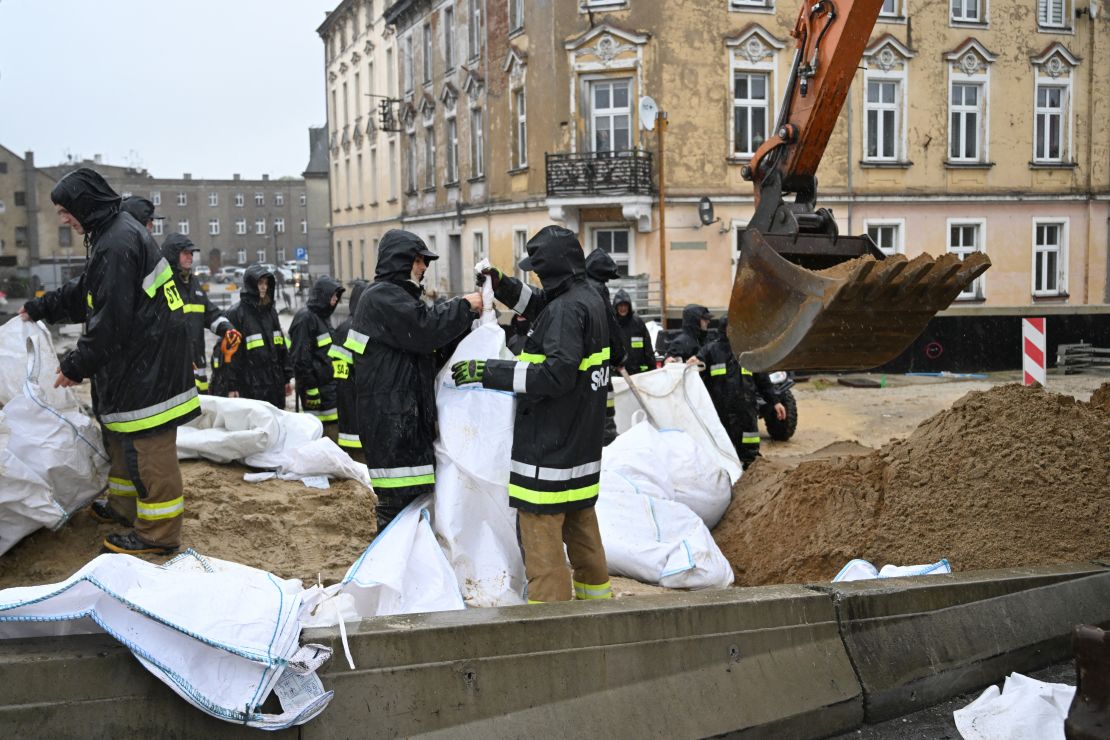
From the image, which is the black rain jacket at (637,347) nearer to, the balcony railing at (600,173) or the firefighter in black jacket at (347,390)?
the firefighter in black jacket at (347,390)

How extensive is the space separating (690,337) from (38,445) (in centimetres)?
598

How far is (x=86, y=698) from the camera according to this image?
303cm

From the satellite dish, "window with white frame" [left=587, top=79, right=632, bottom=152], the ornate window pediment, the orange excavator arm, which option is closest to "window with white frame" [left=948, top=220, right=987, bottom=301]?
the ornate window pediment

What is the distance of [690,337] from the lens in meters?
9.92

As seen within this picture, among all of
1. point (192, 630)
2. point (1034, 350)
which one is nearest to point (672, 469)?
point (192, 630)

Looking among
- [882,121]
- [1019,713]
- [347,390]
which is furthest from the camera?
[882,121]

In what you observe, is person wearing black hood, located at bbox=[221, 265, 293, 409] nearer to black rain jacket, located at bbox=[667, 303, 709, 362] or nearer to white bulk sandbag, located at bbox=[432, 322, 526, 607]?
black rain jacket, located at bbox=[667, 303, 709, 362]

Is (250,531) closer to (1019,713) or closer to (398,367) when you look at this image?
(398,367)

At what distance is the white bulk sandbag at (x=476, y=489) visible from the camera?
490 cm

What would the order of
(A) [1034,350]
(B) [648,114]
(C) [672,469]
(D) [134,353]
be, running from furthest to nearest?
(B) [648,114]
(A) [1034,350]
(C) [672,469]
(D) [134,353]

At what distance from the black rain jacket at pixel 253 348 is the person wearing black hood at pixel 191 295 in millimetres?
206

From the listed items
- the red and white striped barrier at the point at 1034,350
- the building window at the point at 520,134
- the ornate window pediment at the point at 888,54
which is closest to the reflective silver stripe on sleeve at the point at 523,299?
the red and white striped barrier at the point at 1034,350

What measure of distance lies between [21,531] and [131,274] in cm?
132

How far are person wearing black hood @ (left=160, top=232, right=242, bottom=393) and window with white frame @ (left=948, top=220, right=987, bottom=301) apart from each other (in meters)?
20.2
